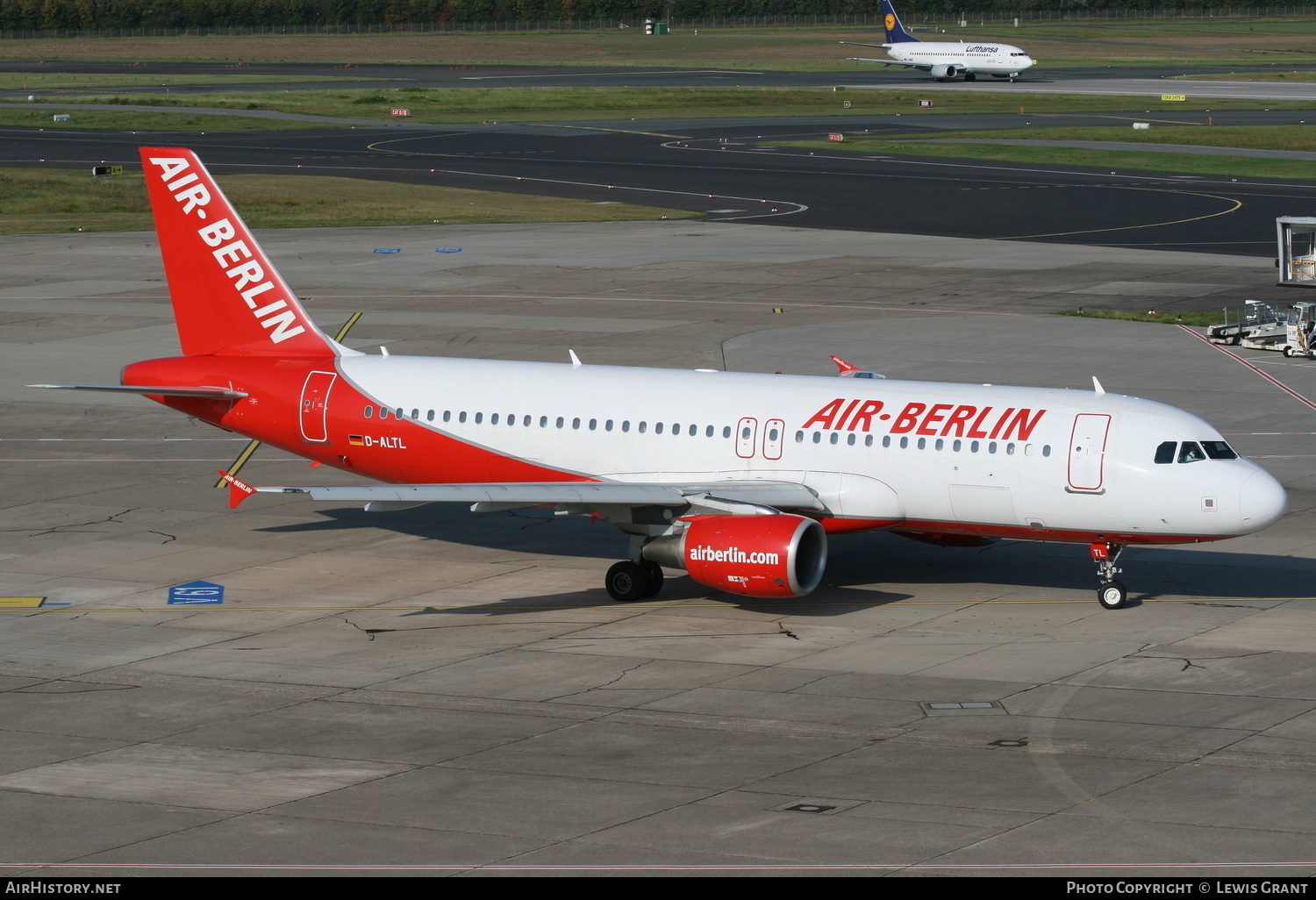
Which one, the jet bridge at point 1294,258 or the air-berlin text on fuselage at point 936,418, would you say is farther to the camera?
the jet bridge at point 1294,258

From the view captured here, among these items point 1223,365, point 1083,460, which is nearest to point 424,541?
point 1083,460

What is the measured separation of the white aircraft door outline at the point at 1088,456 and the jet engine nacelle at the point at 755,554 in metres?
5.09

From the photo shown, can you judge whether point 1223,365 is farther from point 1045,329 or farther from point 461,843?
point 461,843

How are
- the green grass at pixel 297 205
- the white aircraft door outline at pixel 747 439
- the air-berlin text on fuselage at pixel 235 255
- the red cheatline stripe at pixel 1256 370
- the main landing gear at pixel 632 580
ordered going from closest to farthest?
the main landing gear at pixel 632 580, the white aircraft door outline at pixel 747 439, the air-berlin text on fuselage at pixel 235 255, the red cheatline stripe at pixel 1256 370, the green grass at pixel 297 205

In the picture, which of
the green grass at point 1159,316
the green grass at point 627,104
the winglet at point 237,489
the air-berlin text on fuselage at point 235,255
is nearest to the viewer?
the winglet at point 237,489

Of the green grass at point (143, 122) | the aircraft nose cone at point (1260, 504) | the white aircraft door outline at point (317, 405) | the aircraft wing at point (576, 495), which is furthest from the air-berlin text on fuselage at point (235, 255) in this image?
the green grass at point (143, 122)

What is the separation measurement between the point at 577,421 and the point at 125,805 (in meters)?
15.7

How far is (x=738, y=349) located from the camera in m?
61.6

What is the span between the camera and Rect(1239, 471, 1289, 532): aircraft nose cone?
3231cm

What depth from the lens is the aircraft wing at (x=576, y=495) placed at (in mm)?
33156

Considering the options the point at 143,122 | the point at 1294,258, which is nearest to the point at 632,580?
the point at 1294,258

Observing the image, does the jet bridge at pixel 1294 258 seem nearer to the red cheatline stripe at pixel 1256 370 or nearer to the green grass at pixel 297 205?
the red cheatline stripe at pixel 1256 370

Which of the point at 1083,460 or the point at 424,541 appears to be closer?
the point at 1083,460

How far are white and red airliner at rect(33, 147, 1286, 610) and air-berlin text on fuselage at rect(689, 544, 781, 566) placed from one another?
4 cm
